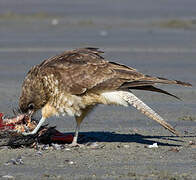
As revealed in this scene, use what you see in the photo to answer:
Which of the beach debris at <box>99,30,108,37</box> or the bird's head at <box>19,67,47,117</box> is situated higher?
the bird's head at <box>19,67,47,117</box>

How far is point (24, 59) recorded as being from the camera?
16.5 metres

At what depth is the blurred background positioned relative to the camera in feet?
48.3

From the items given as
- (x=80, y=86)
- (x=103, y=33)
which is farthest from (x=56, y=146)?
(x=103, y=33)

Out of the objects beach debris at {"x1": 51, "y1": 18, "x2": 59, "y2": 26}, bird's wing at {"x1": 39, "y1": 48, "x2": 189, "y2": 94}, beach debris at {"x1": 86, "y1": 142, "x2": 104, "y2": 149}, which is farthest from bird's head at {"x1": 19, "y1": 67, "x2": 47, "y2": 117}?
beach debris at {"x1": 51, "y1": 18, "x2": 59, "y2": 26}

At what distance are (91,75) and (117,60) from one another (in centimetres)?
712

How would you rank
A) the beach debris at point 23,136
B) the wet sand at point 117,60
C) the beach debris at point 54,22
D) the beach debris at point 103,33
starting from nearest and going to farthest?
the wet sand at point 117,60 → the beach debris at point 23,136 → the beach debris at point 103,33 → the beach debris at point 54,22

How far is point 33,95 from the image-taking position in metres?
9.41

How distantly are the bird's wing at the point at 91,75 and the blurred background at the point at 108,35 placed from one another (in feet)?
8.15

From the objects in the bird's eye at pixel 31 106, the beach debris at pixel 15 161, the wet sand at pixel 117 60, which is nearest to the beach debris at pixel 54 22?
the wet sand at pixel 117 60

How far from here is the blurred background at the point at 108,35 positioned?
14.7 meters

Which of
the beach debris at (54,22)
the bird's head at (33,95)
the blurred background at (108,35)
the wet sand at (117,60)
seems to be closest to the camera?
the wet sand at (117,60)

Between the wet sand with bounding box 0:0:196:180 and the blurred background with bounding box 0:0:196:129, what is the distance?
0.7 inches

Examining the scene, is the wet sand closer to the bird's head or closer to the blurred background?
the blurred background

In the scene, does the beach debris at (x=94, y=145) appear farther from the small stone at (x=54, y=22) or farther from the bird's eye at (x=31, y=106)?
the small stone at (x=54, y=22)
